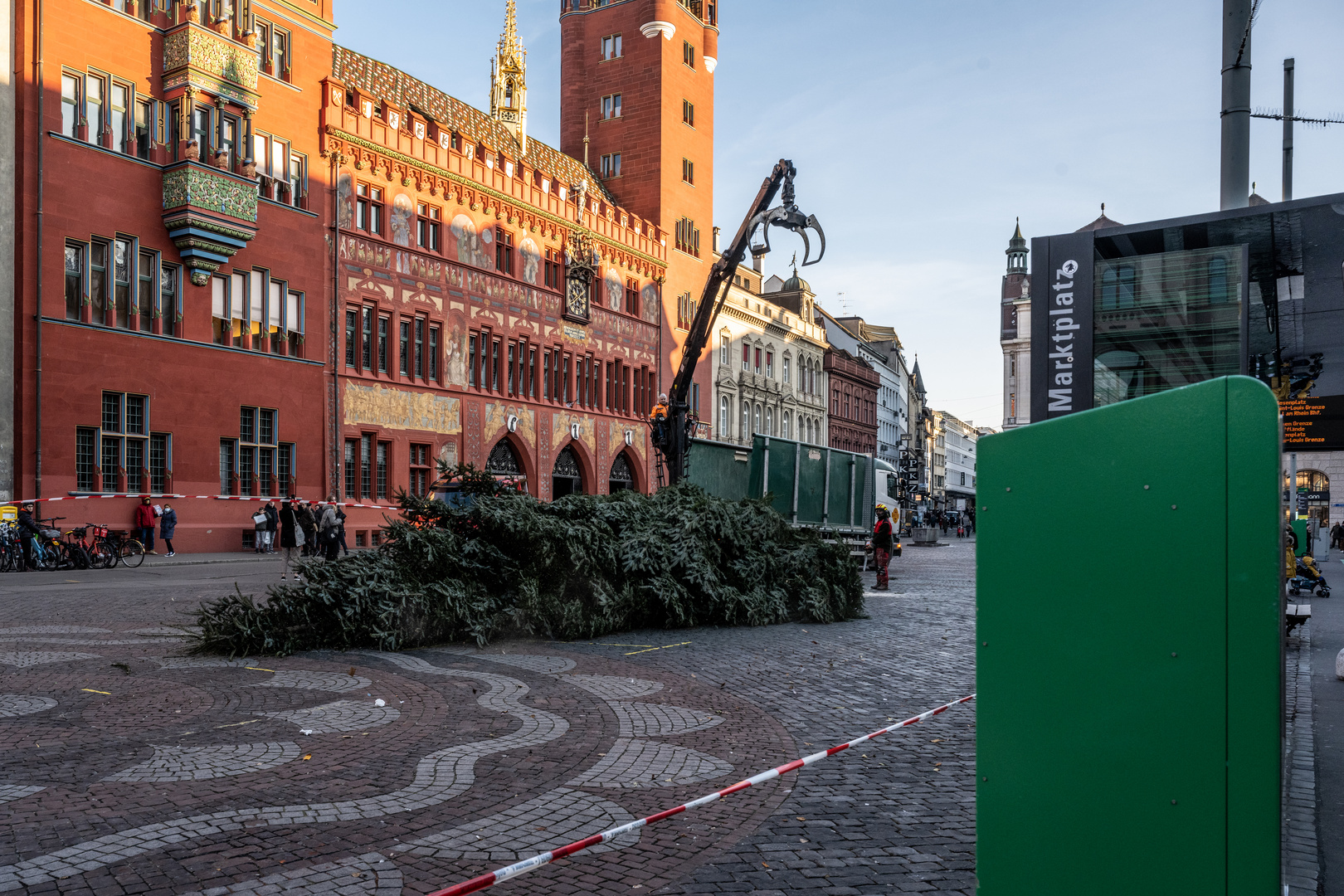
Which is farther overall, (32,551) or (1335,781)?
(32,551)

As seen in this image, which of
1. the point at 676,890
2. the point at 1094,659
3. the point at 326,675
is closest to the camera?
the point at 1094,659

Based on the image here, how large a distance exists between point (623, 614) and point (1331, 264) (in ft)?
24.2

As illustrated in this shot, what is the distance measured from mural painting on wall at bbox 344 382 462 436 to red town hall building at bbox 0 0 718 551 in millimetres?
83

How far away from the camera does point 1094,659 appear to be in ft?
8.09

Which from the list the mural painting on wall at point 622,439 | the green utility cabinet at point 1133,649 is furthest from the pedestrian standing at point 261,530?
the green utility cabinet at point 1133,649

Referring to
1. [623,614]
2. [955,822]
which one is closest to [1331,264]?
[955,822]

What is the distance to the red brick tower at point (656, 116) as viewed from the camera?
1946 inches

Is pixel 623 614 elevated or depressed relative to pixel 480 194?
depressed

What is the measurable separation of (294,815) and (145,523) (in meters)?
23.2

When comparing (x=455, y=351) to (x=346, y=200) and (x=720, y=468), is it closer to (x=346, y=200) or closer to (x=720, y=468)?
(x=346, y=200)

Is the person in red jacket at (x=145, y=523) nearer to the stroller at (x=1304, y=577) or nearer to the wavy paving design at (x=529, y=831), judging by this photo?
the wavy paving design at (x=529, y=831)

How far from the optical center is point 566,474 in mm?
42938

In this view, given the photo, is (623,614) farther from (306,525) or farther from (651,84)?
(651,84)

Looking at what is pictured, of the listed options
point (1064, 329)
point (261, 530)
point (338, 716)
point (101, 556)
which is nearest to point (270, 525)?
point (261, 530)
